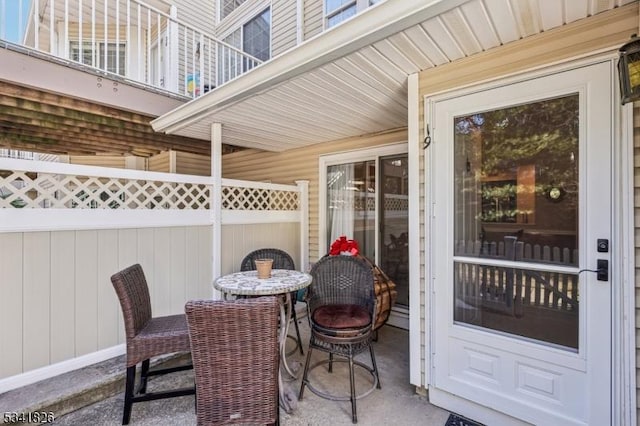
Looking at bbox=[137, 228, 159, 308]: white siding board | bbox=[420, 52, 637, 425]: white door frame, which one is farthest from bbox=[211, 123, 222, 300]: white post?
bbox=[420, 52, 637, 425]: white door frame

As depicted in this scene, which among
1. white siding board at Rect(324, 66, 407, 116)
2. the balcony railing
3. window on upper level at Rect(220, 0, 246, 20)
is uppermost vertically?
window on upper level at Rect(220, 0, 246, 20)

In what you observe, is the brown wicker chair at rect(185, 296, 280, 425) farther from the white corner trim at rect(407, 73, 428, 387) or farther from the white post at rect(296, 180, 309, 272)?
the white post at rect(296, 180, 309, 272)

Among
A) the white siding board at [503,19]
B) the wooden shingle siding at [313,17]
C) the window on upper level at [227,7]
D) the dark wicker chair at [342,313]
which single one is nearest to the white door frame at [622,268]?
the white siding board at [503,19]

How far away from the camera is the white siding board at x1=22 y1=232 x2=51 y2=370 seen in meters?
2.38

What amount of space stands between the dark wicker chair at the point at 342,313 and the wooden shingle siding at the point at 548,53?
1607mm

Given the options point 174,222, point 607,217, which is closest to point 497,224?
point 607,217

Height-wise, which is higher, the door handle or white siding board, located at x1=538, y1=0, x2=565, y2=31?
white siding board, located at x1=538, y1=0, x2=565, y2=31

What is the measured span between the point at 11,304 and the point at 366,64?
10.4ft

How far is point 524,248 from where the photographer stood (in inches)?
80.6

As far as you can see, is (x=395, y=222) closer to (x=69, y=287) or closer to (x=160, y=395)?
(x=160, y=395)

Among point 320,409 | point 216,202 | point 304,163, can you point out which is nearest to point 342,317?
point 320,409

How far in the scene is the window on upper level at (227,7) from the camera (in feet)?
23.3

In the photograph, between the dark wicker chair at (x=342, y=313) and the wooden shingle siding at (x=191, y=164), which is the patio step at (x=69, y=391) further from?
the wooden shingle siding at (x=191, y=164)

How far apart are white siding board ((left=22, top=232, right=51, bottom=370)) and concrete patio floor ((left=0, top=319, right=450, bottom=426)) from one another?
327 mm
